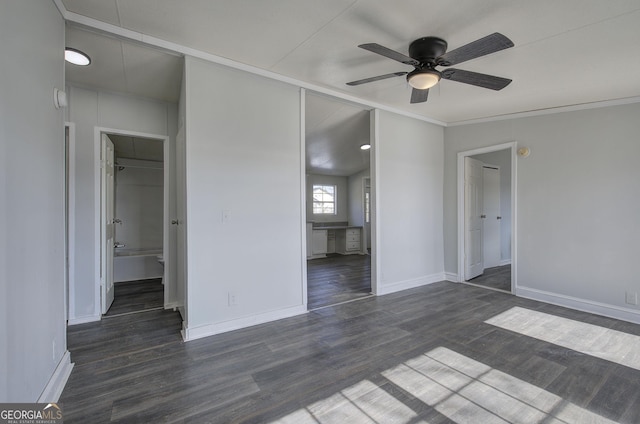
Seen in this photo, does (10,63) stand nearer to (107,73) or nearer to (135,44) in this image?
(135,44)

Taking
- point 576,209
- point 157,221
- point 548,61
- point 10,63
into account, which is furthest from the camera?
point 157,221

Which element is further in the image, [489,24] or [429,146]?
[429,146]

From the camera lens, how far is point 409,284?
4.36 m

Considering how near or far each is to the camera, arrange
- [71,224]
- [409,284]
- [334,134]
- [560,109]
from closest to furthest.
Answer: [71,224]
[560,109]
[409,284]
[334,134]

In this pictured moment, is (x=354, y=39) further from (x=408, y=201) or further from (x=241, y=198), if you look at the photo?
(x=408, y=201)

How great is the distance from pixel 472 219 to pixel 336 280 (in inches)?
98.6

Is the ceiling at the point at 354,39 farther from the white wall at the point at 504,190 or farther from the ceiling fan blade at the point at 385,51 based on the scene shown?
the white wall at the point at 504,190

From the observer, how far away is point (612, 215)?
3.31 m

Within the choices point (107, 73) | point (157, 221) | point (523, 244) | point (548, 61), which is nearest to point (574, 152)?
point (523, 244)

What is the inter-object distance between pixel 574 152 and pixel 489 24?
2.43 m

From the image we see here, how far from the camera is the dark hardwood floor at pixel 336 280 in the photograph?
3893mm

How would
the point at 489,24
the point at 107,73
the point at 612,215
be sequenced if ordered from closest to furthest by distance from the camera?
the point at 489,24, the point at 107,73, the point at 612,215

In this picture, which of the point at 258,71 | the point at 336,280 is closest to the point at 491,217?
the point at 336,280

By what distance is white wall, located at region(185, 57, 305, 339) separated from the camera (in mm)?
2682
